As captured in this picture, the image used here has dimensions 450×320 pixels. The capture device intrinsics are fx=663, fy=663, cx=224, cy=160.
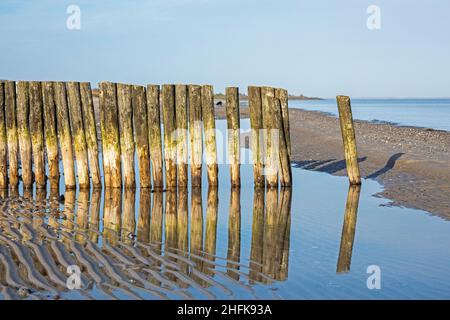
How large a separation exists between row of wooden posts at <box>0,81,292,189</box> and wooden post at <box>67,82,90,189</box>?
16 mm

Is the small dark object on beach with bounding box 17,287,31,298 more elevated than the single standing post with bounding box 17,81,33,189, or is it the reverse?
the single standing post with bounding box 17,81,33,189

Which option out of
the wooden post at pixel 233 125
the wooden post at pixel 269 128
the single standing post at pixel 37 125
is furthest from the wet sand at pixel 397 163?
the single standing post at pixel 37 125

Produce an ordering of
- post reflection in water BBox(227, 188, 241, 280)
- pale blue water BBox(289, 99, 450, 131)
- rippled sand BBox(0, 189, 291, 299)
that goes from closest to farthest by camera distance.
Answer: rippled sand BBox(0, 189, 291, 299)
post reflection in water BBox(227, 188, 241, 280)
pale blue water BBox(289, 99, 450, 131)

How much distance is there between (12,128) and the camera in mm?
10711

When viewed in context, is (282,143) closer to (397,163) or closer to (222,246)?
(222,246)

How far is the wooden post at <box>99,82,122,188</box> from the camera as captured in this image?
10703 millimetres

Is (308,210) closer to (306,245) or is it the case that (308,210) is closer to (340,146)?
(306,245)

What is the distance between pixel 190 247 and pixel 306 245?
1.34 meters

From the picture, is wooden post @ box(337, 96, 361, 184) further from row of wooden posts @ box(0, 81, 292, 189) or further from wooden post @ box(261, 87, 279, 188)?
wooden post @ box(261, 87, 279, 188)

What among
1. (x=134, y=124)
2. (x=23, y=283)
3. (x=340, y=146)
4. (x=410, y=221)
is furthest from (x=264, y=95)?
(x=340, y=146)

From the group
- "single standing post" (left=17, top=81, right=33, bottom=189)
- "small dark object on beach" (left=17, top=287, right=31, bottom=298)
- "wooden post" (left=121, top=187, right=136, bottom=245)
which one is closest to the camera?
"small dark object on beach" (left=17, top=287, right=31, bottom=298)

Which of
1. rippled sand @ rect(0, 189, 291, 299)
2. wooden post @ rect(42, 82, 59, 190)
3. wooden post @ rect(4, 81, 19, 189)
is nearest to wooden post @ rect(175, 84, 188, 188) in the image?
rippled sand @ rect(0, 189, 291, 299)

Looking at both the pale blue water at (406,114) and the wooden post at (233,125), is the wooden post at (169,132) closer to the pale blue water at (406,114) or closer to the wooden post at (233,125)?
the wooden post at (233,125)

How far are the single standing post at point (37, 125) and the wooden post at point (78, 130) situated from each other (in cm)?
48
